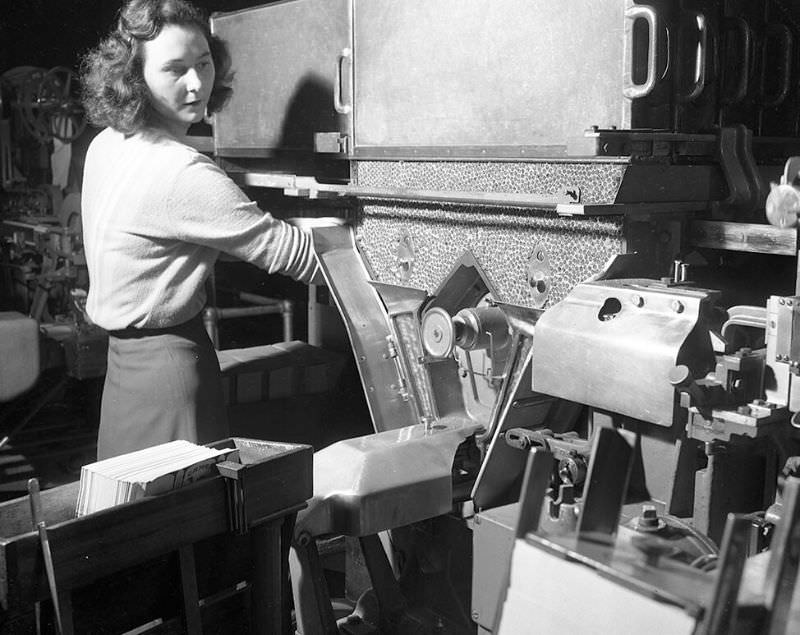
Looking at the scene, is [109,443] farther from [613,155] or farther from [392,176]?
[613,155]

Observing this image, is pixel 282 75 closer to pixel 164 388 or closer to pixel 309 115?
pixel 309 115

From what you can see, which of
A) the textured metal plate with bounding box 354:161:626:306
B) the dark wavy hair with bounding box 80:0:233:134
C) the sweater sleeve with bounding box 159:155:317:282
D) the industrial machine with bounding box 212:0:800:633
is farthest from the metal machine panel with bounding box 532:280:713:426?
the dark wavy hair with bounding box 80:0:233:134

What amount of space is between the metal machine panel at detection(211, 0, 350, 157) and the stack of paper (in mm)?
1227

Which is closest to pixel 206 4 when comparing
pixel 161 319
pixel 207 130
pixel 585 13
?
pixel 207 130

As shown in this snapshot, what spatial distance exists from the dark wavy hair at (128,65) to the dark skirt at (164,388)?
54cm

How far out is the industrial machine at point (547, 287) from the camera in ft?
5.45

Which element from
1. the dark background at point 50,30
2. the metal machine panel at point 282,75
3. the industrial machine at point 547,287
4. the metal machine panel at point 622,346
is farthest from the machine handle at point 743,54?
the dark background at point 50,30

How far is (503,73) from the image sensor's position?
2129 millimetres

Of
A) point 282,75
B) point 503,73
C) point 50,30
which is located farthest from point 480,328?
point 50,30

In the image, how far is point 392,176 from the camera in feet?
8.20

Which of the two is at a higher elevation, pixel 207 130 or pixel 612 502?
pixel 207 130

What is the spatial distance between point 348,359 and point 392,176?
4.03ft

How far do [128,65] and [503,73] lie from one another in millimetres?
942

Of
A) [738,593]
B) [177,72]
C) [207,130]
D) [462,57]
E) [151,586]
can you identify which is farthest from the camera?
[207,130]
